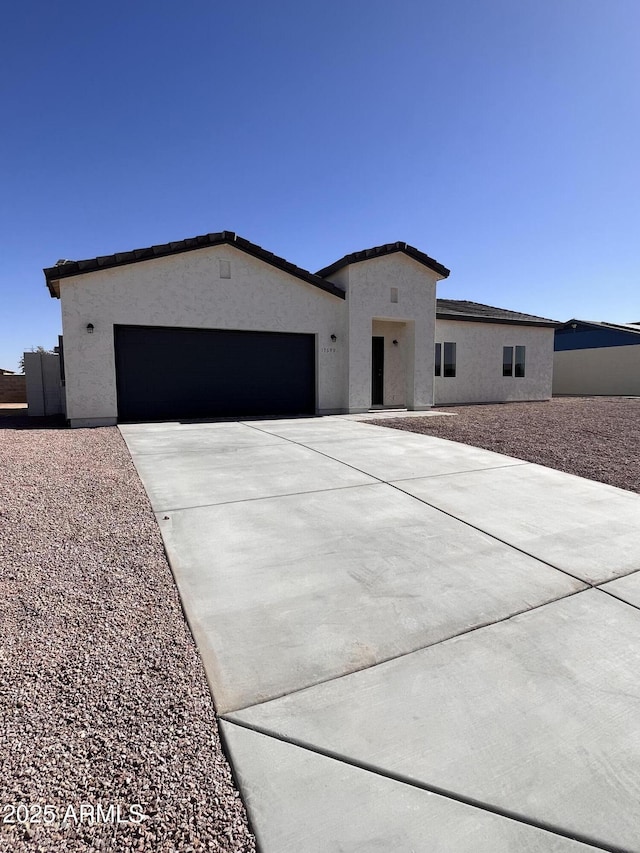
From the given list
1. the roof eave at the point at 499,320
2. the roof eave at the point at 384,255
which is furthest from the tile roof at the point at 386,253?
the roof eave at the point at 499,320

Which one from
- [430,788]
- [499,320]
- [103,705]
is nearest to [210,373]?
[103,705]

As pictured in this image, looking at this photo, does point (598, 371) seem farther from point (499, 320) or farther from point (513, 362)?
point (499, 320)

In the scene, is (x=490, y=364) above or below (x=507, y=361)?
below

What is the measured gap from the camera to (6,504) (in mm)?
4488

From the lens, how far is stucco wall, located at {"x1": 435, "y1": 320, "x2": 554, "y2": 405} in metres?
17.4

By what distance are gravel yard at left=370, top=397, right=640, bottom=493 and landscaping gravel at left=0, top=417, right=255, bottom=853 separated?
566 centimetres

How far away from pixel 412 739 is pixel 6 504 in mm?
4588

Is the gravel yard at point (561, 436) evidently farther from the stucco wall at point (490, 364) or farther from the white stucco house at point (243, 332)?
the stucco wall at point (490, 364)

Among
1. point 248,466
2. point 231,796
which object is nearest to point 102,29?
point 248,466

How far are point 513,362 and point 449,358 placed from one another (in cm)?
358

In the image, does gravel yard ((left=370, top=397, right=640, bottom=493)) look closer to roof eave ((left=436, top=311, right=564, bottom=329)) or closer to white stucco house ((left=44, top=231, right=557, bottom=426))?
white stucco house ((left=44, top=231, right=557, bottom=426))

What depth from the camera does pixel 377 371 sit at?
16.6 metres

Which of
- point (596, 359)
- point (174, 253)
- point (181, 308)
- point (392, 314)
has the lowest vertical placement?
point (596, 359)

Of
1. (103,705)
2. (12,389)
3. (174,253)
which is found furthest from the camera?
(12,389)
